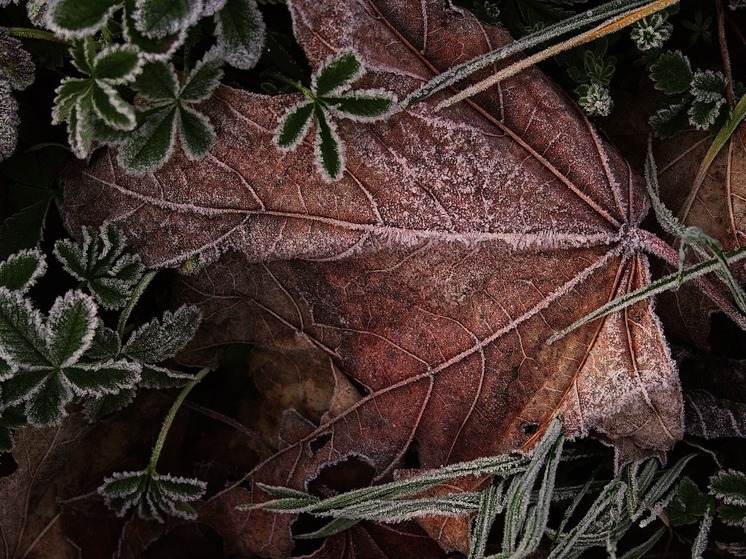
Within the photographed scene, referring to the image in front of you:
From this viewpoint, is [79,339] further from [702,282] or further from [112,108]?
[702,282]

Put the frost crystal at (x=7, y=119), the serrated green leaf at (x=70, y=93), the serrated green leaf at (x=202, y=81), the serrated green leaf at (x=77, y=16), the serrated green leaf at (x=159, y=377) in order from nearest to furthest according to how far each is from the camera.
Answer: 1. the serrated green leaf at (x=77, y=16)
2. the serrated green leaf at (x=70, y=93)
3. the serrated green leaf at (x=202, y=81)
4. the frost crystal at (x=7, y=119)
5. the serrated green leaf at (x=159, y=377)

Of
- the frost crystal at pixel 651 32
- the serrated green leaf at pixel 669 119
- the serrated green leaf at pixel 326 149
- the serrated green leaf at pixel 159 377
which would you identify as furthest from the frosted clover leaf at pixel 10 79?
the serrated green leaf at pixel 669 119

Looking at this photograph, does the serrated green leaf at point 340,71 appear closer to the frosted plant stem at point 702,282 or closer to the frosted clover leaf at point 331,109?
the frosted clover leaf at point 331,109

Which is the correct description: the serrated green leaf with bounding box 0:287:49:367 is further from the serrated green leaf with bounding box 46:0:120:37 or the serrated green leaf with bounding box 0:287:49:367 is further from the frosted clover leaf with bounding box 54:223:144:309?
the serrated green leaf with bounding box 46:0:120:37

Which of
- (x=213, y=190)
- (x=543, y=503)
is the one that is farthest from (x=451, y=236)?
(x=543, y=503)

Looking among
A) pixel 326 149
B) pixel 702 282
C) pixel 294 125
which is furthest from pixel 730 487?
pixel 294 125
